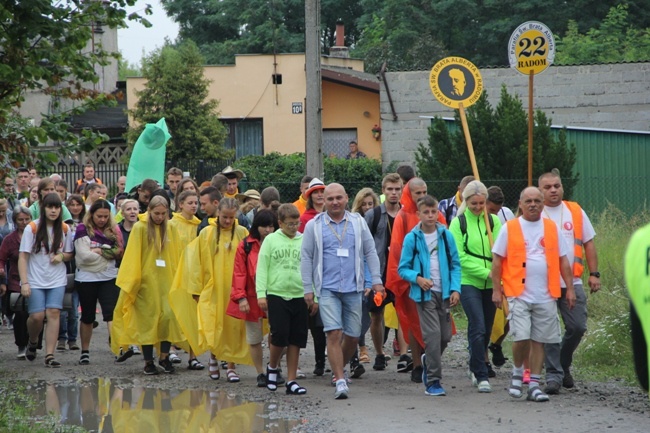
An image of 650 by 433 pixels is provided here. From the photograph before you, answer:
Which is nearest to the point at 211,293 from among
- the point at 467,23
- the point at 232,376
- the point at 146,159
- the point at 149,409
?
the point at 232,376

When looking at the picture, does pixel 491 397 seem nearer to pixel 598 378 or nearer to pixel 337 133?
pixel 598 378

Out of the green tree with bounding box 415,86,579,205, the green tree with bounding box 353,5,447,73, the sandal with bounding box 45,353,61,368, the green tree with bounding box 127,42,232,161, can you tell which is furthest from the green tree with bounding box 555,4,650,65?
the sandal with bounding box 45,353,61,368

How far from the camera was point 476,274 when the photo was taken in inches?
399

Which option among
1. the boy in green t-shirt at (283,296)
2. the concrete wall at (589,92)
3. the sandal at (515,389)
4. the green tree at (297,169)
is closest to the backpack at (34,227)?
the boy in green t-shirt at (283,296)

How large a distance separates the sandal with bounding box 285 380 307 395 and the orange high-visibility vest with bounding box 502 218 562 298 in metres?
2.03

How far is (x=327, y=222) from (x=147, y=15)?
7.96 ft

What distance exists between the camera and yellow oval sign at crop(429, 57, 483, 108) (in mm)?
12328

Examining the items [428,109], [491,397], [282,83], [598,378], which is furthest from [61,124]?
[282,83]

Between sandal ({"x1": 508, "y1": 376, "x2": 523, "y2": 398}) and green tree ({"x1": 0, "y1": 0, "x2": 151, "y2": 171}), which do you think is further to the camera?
sandal ({"x1": 508, "y1": 376, "x2": 523, "y2": 398})

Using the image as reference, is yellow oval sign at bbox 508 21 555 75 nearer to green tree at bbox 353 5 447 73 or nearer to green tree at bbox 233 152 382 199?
green tree at bbox 233 152 382 199

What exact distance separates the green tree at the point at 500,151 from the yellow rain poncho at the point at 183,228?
27.4 feet

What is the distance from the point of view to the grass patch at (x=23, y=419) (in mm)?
7859

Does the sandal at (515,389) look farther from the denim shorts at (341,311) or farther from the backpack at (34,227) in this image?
the backpack at (34,227)

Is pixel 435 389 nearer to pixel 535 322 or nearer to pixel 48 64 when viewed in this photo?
pixel 535 322
